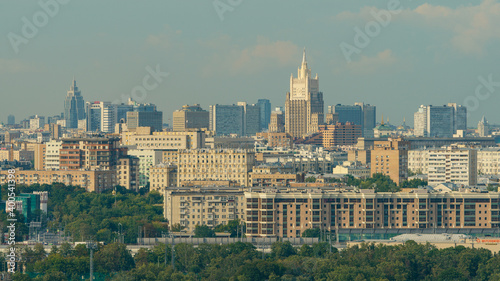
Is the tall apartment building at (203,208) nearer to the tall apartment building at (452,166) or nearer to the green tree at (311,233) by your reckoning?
the green tree at (311,233)

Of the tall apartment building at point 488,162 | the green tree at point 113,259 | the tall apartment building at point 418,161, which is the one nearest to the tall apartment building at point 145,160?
the tall apartment building at point 418,161

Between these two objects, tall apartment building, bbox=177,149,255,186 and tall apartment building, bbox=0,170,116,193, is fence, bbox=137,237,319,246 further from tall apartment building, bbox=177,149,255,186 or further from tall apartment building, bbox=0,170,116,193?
tall apartment building, bbox=0,170,116,193

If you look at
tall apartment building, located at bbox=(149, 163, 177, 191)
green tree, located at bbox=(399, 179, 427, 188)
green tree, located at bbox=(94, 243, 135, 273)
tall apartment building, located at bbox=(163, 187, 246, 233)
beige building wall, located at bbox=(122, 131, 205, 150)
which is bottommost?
green tree, located at bbox=(94, 243, 135, 273)

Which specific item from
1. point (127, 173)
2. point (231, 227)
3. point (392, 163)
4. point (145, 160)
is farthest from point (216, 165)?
point (231, 227)

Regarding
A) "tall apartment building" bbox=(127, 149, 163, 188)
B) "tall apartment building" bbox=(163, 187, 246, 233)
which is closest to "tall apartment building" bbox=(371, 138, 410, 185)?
"tall apartment building" bbox=(127, 149, 163, 188)

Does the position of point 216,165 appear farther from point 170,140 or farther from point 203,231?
point 170,140
